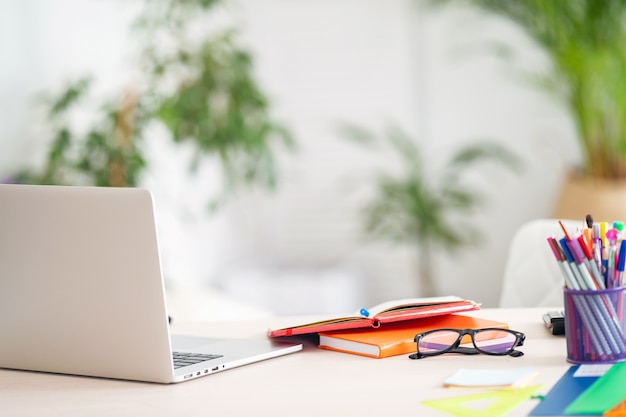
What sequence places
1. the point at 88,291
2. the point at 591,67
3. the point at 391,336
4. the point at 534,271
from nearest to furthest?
the point at 88,291 → the point at 391,336 → the point at 534,271 → the point at 591,67

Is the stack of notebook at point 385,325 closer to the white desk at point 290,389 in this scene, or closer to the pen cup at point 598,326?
the white desk at point 290,389

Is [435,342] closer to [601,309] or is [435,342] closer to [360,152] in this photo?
[601,309]

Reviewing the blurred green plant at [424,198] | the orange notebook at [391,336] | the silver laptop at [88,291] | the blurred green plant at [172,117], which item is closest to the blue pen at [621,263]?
the orange notebook at [391,336]

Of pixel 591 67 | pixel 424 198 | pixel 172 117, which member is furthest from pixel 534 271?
pixel 424 198

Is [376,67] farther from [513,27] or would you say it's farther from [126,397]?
[126,397]

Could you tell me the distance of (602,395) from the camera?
43.9 inches

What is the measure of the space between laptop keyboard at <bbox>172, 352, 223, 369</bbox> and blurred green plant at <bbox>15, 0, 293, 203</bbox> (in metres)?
1.61

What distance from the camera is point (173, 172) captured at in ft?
13.9

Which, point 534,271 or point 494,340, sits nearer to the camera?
point 494,340

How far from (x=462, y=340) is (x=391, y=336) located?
0.34ft

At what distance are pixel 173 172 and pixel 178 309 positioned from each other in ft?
4.31

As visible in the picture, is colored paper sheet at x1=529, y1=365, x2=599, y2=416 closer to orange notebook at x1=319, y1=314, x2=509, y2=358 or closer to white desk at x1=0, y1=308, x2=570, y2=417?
white desk at x1=0, y1=308, x2=570, y2=417

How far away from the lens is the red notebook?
1.47 m

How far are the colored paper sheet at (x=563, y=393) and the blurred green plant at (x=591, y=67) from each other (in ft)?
7.91
